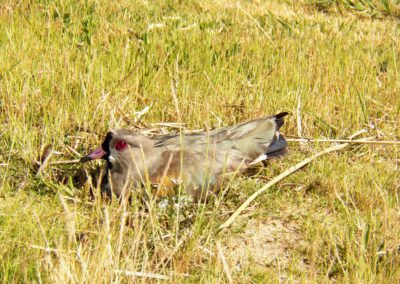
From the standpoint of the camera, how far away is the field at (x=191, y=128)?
3.40 meters

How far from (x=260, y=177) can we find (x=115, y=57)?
1.85 meters

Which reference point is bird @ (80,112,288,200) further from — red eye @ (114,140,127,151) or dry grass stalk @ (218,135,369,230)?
dry grass stalk @ (218,135,369,230)

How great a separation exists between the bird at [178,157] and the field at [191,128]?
5.1 inches

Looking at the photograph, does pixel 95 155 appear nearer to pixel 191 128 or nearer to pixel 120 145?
pixel 120 145

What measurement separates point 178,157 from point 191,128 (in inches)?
34.8

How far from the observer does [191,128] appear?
5352 mm

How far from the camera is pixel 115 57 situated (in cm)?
599

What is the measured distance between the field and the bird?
0.13 m

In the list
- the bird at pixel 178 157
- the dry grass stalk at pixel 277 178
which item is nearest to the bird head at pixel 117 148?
the bird at pixel 178 157

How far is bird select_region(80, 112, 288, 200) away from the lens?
433 cm

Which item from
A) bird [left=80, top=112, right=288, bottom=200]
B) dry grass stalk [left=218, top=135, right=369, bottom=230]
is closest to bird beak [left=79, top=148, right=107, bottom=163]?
bird [left=80, top=112, right=288, bottom=200]

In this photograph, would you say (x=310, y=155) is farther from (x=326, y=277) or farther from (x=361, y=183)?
(x=326, y=277)

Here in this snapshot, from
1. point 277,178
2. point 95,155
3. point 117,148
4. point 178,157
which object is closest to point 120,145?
point 117,148

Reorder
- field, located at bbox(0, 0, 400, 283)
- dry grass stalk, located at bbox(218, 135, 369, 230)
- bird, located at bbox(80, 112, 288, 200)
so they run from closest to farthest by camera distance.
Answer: field, located at bbox(0, 0, 400, 283), dry grass stalk, located at bbox(218, 135, 369, 230), bird, located at bbox(80, 112, 288, 200)
